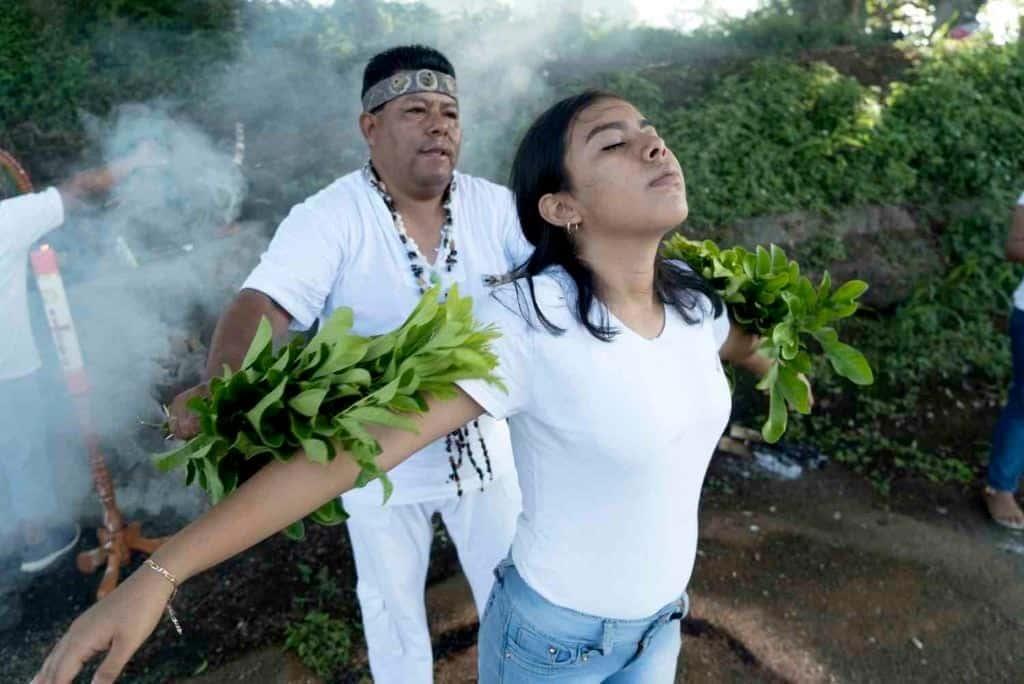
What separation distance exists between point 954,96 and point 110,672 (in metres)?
8.13

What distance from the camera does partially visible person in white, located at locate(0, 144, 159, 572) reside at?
10.9ft

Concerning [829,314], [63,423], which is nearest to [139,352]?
[63,423]

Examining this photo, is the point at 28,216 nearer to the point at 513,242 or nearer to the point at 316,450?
the point at 513,242

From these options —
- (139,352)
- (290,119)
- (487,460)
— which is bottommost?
Result: (139,352)

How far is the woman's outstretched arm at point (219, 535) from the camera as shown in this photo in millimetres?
1230

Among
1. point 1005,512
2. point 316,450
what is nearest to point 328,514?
point 316,450

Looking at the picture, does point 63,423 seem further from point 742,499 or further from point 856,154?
point 856,154

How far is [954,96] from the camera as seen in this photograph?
7.19m

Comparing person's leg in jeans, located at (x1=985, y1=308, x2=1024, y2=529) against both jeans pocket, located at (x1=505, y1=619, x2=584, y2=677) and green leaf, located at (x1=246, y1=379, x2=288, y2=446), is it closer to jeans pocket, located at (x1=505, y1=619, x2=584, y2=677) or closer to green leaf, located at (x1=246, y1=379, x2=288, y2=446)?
jeans pocket, located at (x1=505, y1=619, x2=584, y2=677)

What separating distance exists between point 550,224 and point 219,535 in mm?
956

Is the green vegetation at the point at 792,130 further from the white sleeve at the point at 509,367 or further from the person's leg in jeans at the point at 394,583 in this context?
the white sleeve at the point at 509,367

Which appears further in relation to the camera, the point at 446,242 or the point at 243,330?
the point at 446,242

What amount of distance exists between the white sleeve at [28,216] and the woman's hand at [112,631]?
260 cm

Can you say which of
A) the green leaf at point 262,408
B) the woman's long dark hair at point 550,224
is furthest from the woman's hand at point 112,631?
the woman's long dark hair at point 550,224
